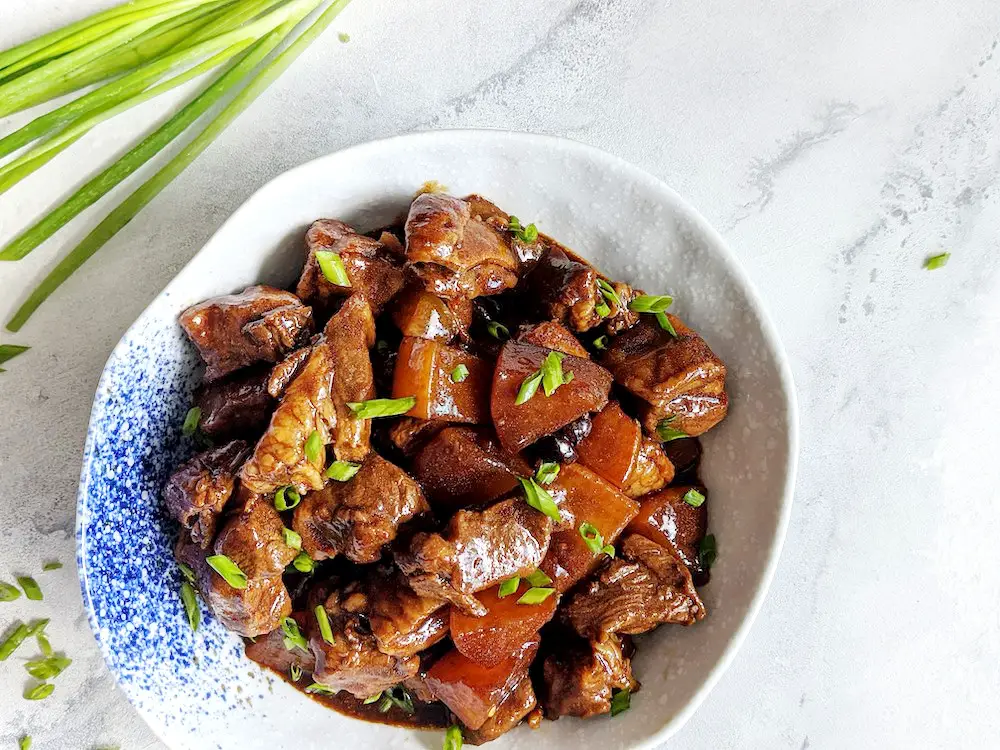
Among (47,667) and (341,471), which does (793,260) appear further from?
(47,667)

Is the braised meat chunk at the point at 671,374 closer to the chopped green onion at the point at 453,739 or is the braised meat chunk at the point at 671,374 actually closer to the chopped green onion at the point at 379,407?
the chopped green onion at the point at 379,407

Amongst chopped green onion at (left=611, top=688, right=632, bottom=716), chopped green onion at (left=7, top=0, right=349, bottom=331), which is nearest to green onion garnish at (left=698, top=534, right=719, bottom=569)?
chopped green onion at (left=611, top=688, right=632, bottom=716)

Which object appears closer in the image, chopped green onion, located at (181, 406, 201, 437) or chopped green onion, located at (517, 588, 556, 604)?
chopped green onion, located at (517, 588, 556, 604)

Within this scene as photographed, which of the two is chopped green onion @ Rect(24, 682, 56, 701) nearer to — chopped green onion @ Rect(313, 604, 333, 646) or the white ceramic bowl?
the white ceramic bowl

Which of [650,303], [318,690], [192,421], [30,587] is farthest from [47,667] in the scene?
[650,303]

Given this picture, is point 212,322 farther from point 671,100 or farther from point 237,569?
point 671,100

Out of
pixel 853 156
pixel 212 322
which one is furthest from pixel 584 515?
pixel 853 156
